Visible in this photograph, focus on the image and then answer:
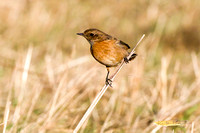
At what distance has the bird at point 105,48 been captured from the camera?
3607mm

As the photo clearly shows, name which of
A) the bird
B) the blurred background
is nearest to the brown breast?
the bird

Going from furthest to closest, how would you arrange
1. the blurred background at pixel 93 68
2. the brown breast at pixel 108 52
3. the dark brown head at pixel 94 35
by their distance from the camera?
the blurred background at pixel 93 68 → the dark brown head at pixel 94 35 → the brown breast at pixel 108 52

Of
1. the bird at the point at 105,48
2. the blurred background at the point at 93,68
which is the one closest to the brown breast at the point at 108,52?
the bird at the point at 105,48

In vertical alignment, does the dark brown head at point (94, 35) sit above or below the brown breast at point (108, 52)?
above

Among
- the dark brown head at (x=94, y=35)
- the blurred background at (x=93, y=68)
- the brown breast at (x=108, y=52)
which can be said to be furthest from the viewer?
the blurred background at (x=93, y=68)

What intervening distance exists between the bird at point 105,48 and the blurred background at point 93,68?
0.75m

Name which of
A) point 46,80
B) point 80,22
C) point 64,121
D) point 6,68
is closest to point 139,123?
point 64,121

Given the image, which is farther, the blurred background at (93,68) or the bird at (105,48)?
the blurred background at (93,68)

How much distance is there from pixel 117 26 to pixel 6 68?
3563 millimetres

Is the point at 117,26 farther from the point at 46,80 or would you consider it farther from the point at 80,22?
the point at 46,80

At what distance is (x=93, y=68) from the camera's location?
4.70 m

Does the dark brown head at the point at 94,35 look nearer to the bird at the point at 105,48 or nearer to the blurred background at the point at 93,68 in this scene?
the bird at the point at 105,48

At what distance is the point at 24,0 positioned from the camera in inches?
334

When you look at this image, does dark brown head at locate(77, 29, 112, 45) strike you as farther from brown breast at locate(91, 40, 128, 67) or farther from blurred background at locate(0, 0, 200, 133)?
blurred background at locate(0, 0, 200, 133)
